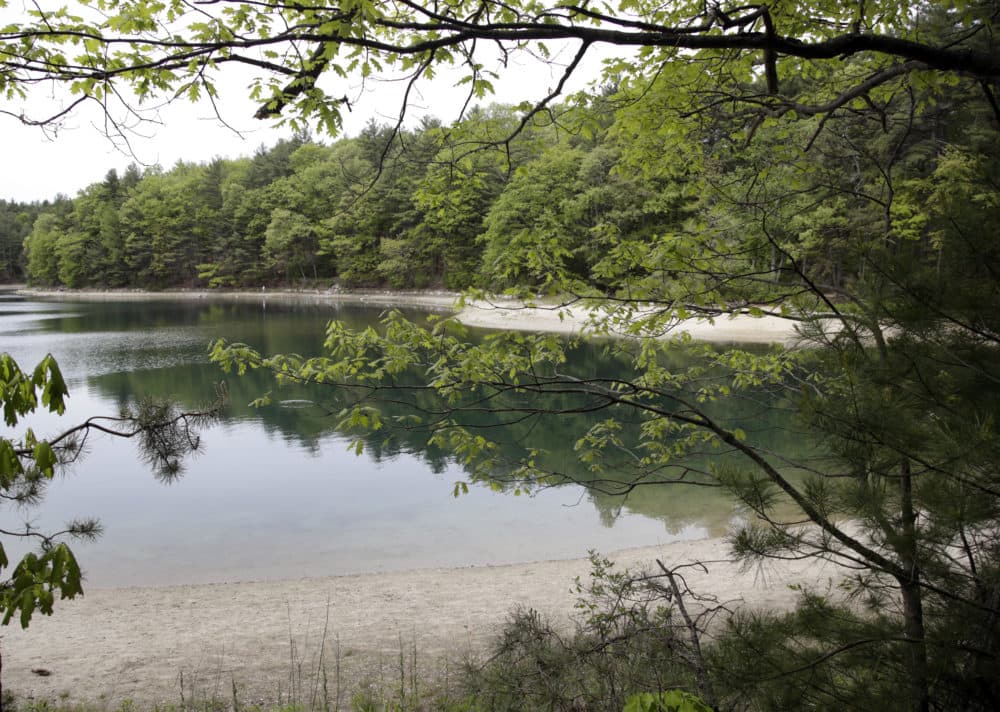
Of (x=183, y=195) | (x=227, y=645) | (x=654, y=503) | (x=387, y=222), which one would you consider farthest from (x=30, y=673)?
(x=183, y=195)

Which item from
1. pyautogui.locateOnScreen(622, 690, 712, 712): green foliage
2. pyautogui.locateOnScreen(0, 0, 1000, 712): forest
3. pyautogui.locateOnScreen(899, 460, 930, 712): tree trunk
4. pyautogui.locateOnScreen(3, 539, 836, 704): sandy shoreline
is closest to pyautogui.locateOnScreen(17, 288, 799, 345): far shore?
pyautogui.locateOnScreen(0, 0, 1000, 712): forest

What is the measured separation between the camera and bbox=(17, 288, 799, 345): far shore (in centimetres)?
2129

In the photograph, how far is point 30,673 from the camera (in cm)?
580

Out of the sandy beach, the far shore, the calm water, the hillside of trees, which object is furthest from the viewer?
the far shore

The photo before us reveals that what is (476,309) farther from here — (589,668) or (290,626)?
(589,668)

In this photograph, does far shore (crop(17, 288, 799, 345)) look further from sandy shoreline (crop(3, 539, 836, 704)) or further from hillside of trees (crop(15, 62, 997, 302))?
sandy shoreline (crop(3, 539, 836, 704))

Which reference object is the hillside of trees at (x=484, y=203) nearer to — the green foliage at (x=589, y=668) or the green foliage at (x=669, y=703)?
the green foliage at (x=669, y=703)

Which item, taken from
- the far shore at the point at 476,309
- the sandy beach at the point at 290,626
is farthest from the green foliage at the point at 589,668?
the far shore at the point at 476,309

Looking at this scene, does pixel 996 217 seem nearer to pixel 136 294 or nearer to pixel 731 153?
pixel 731 153

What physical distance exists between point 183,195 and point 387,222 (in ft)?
107

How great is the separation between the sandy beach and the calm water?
879 mm

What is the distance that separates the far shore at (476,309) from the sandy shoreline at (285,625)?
304 centimetres

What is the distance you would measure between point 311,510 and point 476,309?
530cm

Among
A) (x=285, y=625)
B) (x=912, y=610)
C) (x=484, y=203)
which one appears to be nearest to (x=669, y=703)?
(x=912, y=610)
